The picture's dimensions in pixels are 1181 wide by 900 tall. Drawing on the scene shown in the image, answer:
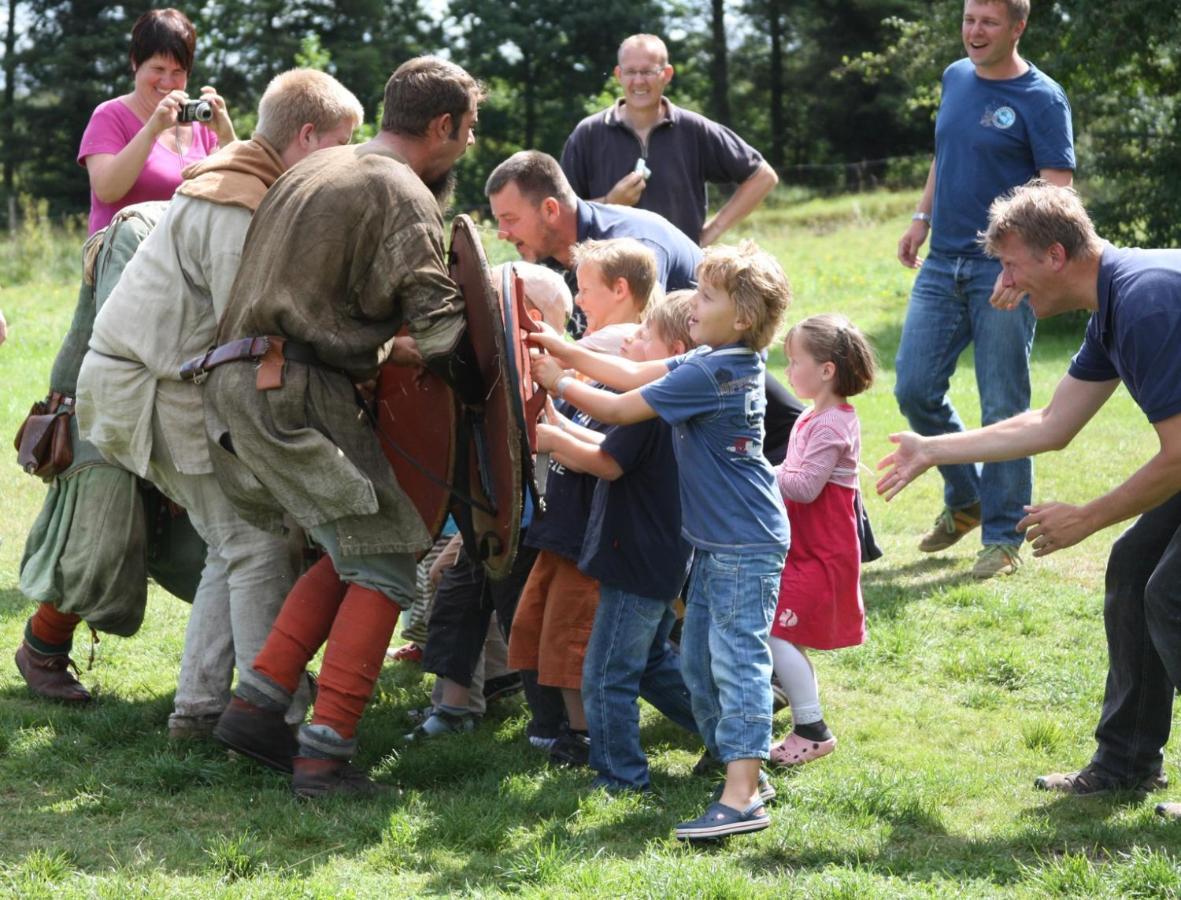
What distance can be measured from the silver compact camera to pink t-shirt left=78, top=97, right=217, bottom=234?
281 mm

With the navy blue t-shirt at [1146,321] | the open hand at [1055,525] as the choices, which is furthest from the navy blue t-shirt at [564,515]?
the navy blue t-shirt at [1146,321]

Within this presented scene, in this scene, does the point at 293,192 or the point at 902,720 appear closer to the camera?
the point at 293,192

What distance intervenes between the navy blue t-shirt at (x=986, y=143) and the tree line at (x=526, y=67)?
1172 inches

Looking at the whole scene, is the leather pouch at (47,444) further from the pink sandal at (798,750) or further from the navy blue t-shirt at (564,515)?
the pink sandal at (798,750)

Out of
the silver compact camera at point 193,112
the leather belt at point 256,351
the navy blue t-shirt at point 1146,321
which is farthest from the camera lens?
the silver compact camera at point 193,112

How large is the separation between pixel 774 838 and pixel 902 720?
141 cm

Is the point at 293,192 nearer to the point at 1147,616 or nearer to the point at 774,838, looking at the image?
the point at 774,838

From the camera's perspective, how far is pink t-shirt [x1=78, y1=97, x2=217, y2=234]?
616 centimetres

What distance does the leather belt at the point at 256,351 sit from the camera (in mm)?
4473

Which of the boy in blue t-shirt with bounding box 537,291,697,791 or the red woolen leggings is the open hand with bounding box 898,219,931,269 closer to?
the boy in blue t-shirt with bounding box 537,291,697,791

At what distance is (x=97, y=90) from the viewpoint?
147 feet

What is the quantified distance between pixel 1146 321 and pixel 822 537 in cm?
138

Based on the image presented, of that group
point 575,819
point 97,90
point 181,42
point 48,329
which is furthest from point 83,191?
point 575,819

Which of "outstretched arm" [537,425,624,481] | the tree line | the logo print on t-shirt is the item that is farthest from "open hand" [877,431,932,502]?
the tree line
